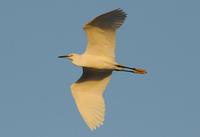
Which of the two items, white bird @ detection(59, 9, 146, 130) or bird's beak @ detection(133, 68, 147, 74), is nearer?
white bird @ detection(59, 9, 146, 130)

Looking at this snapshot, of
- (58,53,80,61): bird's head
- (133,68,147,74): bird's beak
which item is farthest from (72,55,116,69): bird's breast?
(133,68,147,74): bird's beak

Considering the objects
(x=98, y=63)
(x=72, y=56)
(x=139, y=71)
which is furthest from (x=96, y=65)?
(x=139, y=71)

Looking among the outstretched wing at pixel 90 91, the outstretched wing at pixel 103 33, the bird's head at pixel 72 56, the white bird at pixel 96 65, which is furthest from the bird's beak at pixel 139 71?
the bird's head at pixel 72 56

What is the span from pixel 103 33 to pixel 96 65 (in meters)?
1.17

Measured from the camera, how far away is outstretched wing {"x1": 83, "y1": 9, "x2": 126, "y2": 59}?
75.6 feet

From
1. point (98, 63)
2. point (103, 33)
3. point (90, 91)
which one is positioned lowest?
point (90, 91)

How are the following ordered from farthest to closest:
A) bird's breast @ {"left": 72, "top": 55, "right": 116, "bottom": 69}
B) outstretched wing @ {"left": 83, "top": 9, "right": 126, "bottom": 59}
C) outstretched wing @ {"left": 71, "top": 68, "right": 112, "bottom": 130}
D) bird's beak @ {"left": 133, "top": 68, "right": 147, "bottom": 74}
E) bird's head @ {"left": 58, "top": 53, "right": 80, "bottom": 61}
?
bird's beak @ {"left": 133, "top": 68, "right": 147, "bottom": 74} < bird's head @ {"left": 58, "top": 53, "right": 80, "bottom": 61} < bird's breast @ {"left": 72, "top": 55, "right": 116, "bottom": 69} < outstretched wing @ {"left": 71, "top": 68, "right": 112, "bottom": 130} < outstretched wing @ {"left": 83, "top": 9, "right": 126, "bottom": 59}

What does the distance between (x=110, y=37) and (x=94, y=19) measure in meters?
0.95

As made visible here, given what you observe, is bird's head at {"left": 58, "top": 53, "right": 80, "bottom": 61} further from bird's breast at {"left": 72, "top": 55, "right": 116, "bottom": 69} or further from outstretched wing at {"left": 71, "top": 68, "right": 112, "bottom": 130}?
outstretched wing at {"left": 71, "top": 68, "right": 112, "bottom": 130}

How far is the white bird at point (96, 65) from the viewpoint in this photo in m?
23.1

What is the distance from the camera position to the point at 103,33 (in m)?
23.8

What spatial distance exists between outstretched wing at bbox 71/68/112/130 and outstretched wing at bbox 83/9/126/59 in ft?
2.63

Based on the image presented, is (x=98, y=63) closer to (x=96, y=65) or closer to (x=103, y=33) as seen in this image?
(x=96, y=65)

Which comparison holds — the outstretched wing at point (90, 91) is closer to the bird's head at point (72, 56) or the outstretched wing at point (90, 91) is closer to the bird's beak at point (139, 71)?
the bird's head at point (72, 56)
